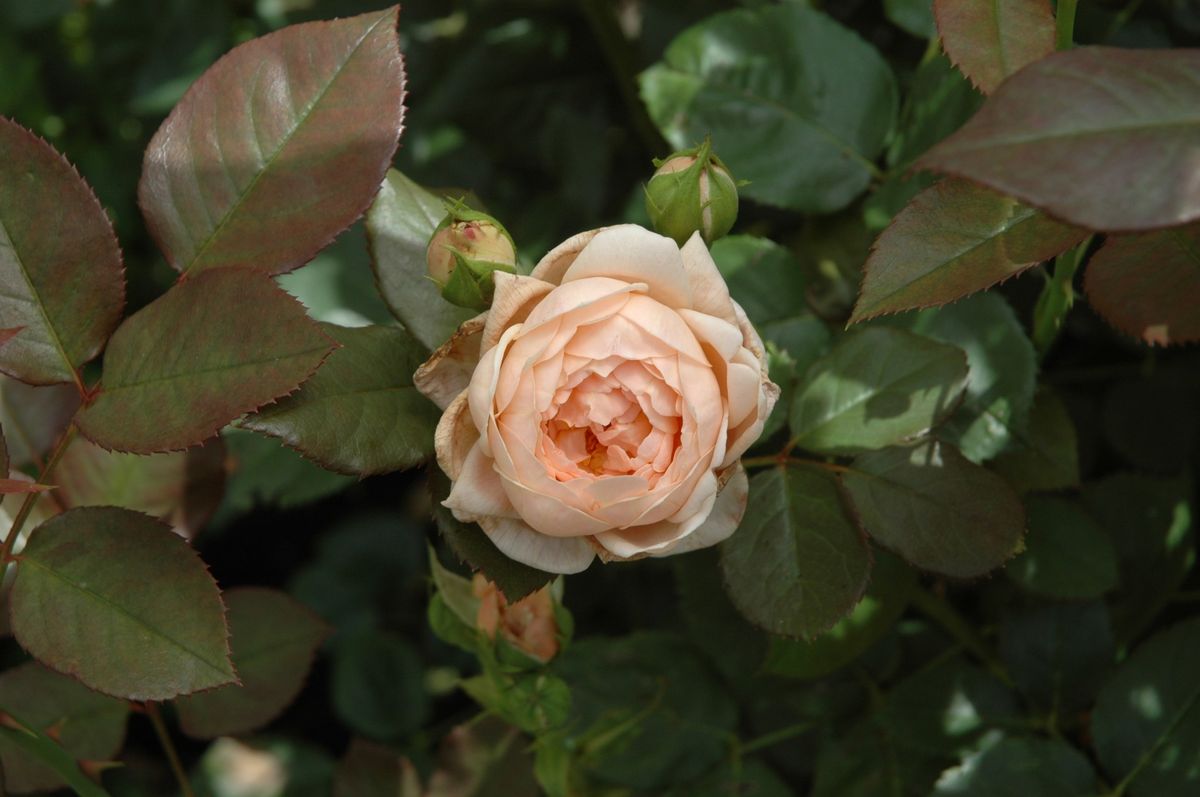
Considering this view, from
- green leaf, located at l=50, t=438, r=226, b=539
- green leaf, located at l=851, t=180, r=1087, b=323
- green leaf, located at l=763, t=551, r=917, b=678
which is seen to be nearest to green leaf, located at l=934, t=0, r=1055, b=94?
green leaf, located at l=851, t=180, r=1087, b=323

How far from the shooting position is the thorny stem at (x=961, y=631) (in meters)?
1.10

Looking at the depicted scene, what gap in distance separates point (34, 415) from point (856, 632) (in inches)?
28.3

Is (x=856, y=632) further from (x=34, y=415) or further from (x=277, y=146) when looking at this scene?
(x=34, y=415)

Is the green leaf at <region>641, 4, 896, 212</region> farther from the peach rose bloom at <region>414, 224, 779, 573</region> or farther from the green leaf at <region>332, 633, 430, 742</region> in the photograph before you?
the green leaf at <region>332, 633, 430, 742</region>

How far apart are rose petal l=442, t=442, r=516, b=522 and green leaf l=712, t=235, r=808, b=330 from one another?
0.37 m

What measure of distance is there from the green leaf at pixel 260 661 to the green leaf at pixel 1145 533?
2.55 ft

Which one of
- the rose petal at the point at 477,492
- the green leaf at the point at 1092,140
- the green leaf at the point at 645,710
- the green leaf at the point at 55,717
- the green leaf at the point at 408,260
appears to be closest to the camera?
the green leaf at the point at 1092,140

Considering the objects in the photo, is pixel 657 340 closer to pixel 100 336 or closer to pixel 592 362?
pixel 592 362

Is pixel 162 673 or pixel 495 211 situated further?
pixel 495 211

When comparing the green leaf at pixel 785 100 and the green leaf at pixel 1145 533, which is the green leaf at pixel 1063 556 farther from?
the green leaf at pixel 785 100

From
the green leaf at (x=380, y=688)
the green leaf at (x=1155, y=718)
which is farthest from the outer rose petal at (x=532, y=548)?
the green leaf at (x=380, y=688)

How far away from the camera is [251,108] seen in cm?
75

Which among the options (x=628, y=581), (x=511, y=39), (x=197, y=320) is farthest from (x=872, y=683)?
(x=511, y=39)

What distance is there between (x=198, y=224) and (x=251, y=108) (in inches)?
3.4
